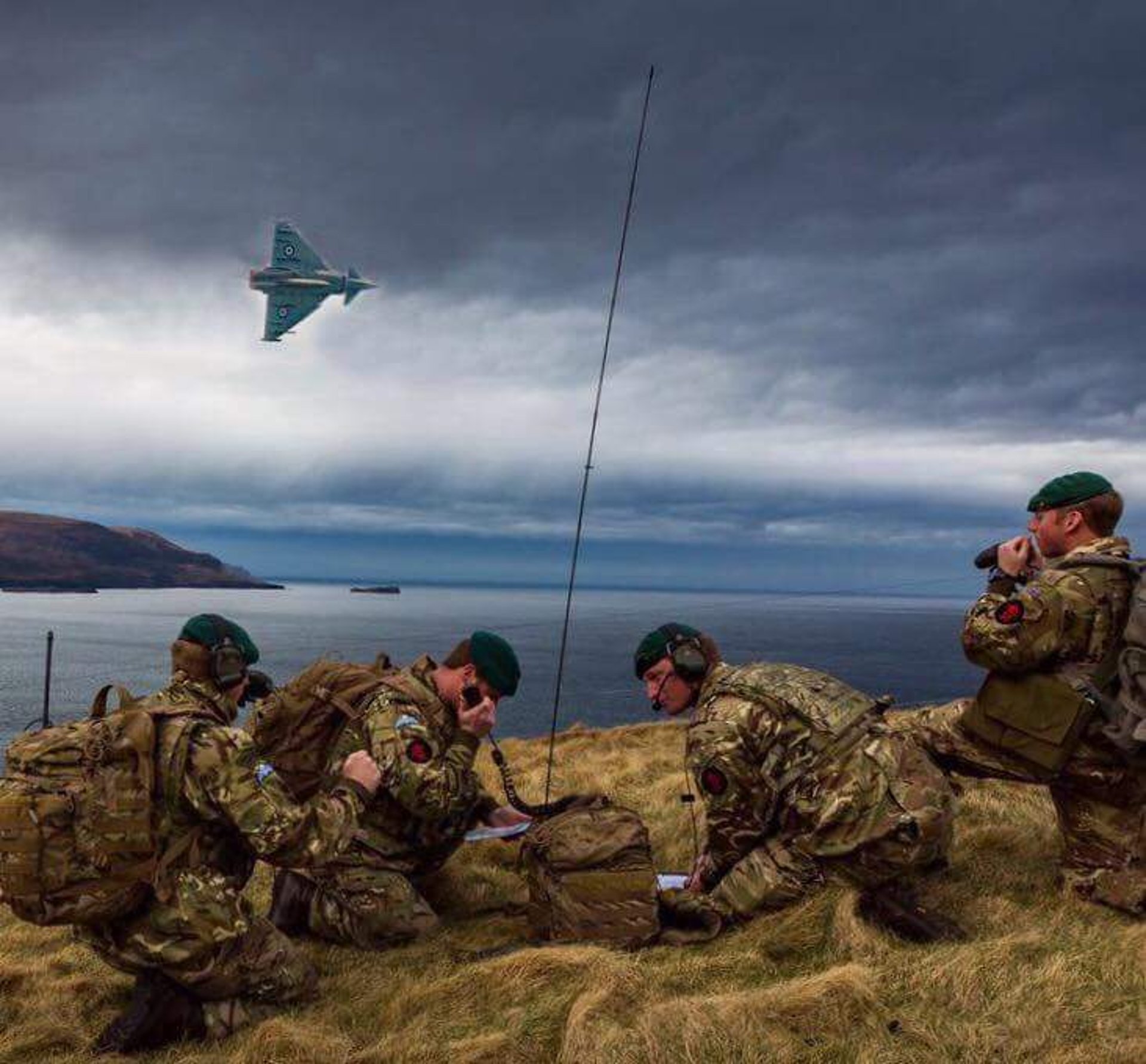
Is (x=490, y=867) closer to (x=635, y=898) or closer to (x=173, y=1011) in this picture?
(x=635, y=898)

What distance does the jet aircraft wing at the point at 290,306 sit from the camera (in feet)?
140

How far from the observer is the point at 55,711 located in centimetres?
6781

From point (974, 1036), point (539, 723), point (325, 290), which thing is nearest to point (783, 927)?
point (974, 1036)

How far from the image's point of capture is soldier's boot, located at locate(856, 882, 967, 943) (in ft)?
20.0

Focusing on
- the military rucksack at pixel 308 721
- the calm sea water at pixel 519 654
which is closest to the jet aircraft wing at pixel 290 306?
the calm sea water at pixel 519 654

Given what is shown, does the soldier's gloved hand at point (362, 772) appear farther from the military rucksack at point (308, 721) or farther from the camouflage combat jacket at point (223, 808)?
the military rucksack at point (308, 721)

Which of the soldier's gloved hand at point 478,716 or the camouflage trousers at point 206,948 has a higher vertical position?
the soldier's gloved hand at point 478,716

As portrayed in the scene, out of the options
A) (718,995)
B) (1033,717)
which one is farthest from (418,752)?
(1033,717)

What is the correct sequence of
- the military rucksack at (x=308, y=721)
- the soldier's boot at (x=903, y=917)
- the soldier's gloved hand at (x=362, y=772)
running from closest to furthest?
the soldier's gloved hand at (x=362, y=772), the soldier's boot at (x=903, y=917), the military rucksack at (x=308, y=721)

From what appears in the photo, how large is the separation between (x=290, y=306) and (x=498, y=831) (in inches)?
1650

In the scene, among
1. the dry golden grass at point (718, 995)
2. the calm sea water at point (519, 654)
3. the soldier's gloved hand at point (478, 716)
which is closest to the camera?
the dry golden grass at point (718, 995)

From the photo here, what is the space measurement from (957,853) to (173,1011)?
6.05 m

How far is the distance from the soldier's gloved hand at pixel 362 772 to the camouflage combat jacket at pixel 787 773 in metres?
2.18

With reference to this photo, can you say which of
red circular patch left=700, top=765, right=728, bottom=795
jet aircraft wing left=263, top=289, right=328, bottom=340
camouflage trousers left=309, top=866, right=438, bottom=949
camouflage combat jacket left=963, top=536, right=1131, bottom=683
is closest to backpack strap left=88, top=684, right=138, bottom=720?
camouflage trousers left=309, top=866, right=438, bottom=949
